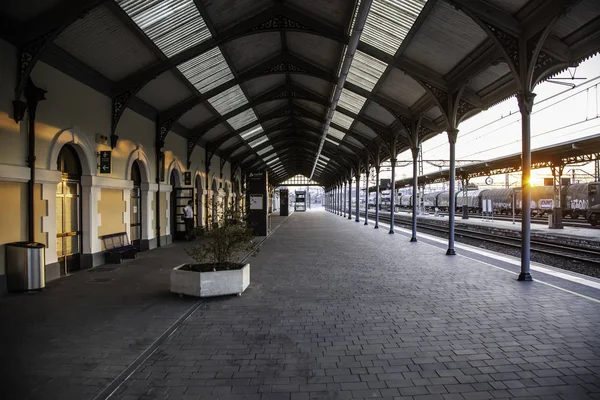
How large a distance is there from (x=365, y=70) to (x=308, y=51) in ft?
6.78

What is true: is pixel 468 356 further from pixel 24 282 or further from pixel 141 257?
pixel 141 257

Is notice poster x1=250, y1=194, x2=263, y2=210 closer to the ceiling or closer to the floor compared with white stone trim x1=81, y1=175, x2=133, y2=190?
closer to the floor

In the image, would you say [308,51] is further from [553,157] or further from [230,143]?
[553,157]

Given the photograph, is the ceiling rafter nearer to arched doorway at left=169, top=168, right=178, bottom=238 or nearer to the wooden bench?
arched doorway at left=169, top=168, right=178, bottom=238

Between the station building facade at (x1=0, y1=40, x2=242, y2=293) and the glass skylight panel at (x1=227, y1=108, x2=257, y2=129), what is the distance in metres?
5.38

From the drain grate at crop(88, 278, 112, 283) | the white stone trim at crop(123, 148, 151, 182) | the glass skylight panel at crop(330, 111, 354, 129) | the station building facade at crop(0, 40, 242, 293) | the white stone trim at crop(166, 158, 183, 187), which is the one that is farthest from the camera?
the glass skylight panel at crop(330, 111, 354, 129)

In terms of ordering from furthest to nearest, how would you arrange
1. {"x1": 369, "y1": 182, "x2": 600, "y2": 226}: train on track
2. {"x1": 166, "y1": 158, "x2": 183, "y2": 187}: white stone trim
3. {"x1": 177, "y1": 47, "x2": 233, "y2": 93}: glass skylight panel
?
{"x1": 369, "y1": 182, "x2": 600, "y2": 226}: train on track < {"x1": 166, "y1": 158, "x2": 183, "y2": 187}: white stone trim < {"x1": 177, "y1": 47, "x2": 233, "y2": 93}: glass skylight panel

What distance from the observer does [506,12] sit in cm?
689

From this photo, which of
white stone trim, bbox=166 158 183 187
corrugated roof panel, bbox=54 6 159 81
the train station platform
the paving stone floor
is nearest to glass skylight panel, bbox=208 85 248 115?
white stone trim, bbox=166 158 183 187

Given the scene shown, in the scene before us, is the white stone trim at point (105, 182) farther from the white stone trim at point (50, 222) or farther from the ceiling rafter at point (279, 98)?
the ceiling rafter at point (279, 98)

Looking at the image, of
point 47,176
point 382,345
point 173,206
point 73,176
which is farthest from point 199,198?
point 382,345

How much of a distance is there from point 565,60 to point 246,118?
1422cm

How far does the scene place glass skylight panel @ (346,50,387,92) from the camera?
11.5m

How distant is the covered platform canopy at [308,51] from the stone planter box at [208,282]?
180 inches
